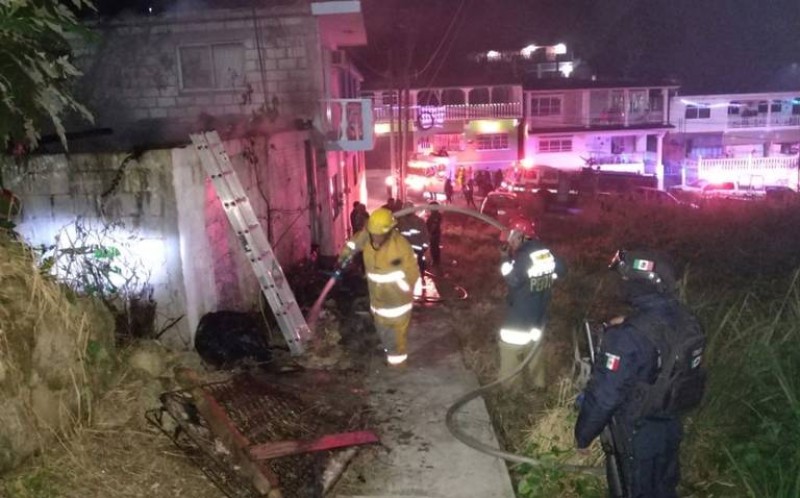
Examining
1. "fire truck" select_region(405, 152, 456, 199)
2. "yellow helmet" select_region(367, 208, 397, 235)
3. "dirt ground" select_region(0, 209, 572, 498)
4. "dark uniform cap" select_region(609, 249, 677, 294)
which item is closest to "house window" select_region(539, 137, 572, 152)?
"fire truck" select_region(405, 152, 456, 199)

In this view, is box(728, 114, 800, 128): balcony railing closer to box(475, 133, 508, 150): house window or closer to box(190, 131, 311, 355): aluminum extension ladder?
box(475, 133, 508, 150): house window

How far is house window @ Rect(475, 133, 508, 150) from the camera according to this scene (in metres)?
37.0

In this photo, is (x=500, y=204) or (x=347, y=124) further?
(x=500, y=204)

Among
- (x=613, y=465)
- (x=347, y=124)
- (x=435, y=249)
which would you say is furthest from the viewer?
(x=347, y=124)

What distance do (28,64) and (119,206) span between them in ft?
6.04

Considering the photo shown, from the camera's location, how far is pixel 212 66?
1303 centimetres

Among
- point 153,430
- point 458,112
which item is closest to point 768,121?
point 458,112

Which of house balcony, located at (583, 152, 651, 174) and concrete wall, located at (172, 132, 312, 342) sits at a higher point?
concrete wall, located at (172, 132, 312, 342)

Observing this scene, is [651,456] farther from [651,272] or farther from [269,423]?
[269,423]

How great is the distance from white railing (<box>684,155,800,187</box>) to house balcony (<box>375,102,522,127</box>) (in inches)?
407

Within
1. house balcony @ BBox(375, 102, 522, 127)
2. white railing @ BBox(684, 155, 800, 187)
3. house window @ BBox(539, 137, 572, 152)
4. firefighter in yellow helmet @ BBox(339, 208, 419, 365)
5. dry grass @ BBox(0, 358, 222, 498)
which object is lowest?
white railing @ BBox(684, 155, 800, 187)

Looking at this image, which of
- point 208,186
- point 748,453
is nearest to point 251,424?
point 208,186

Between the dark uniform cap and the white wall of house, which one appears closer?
the dark uniform cap

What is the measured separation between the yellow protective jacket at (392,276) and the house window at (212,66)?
755cm
